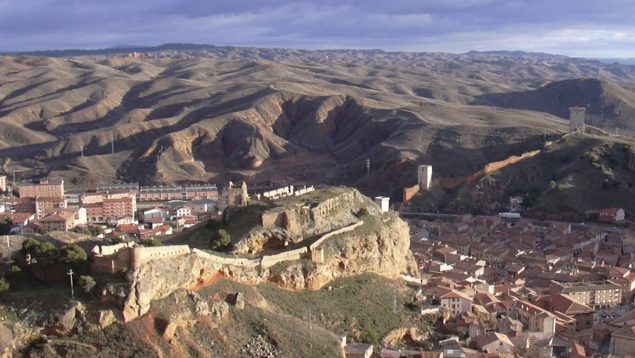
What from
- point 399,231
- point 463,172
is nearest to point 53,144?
point 463,172

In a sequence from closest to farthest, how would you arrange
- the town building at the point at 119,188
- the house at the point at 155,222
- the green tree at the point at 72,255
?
the green tree at the point at 72,255 → the house at the point at 155,222 → the town building at the point at 119,188

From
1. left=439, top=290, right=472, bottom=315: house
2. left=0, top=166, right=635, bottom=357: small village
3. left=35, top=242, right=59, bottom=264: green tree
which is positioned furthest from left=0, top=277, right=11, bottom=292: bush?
left=439, top=290, right=472, bottom=315: house

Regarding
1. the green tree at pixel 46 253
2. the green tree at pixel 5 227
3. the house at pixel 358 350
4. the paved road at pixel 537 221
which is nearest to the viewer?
the green tree at pixel 46 253

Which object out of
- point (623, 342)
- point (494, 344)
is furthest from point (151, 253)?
point (623, 342)

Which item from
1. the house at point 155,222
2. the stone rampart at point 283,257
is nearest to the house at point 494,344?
the stone rampart at point 283,257

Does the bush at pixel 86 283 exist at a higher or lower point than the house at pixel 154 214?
higher

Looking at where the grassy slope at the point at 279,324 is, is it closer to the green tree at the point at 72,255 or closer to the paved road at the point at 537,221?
the green tree at the point at 72,255

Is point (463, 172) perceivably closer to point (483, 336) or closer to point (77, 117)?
point (483, 336)
